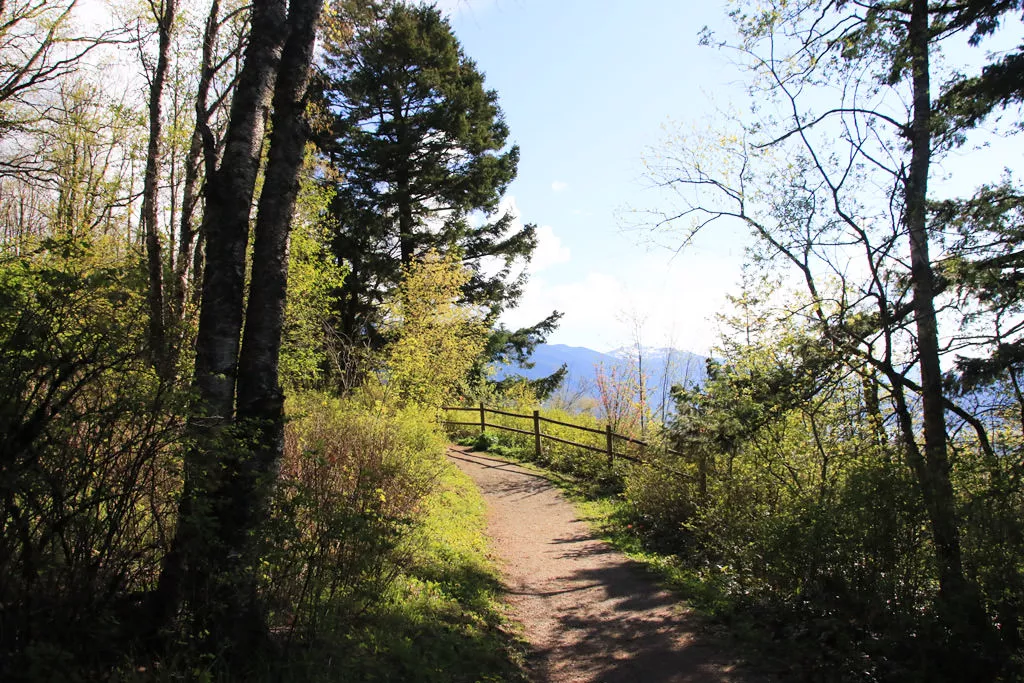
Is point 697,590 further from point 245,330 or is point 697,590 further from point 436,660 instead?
point 245,330

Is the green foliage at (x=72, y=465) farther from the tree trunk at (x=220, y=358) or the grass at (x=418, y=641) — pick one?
the grass at (x=418, y=641)

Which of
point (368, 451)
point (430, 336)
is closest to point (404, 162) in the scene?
point (430, 336)

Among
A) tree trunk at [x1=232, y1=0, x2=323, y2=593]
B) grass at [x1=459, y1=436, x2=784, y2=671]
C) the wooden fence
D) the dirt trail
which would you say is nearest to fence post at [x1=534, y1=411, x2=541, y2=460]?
the wooden fence

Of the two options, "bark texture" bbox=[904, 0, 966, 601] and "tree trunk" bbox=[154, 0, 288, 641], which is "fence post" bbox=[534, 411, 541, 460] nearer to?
"bark texture" bbox=[904, 0, 966, 601]

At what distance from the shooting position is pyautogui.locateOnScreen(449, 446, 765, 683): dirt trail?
16.5 ft

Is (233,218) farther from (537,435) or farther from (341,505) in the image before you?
(537,435)

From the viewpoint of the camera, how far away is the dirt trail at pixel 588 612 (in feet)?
16.5

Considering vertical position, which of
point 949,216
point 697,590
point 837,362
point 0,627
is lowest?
point 697,590

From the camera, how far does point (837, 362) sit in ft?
22.0

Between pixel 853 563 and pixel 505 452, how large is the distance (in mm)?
13710

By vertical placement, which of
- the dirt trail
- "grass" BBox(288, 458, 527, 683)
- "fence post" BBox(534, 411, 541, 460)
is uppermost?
"fence post" BBox(534, 411, 541, 460)

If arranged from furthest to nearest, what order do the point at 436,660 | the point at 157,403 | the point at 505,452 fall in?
the point at 505,452 < the point at 436,660 < the point at 157,403

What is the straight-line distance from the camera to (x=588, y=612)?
21.4 feet

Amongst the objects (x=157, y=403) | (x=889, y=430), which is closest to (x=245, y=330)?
(x=157, y=403)
